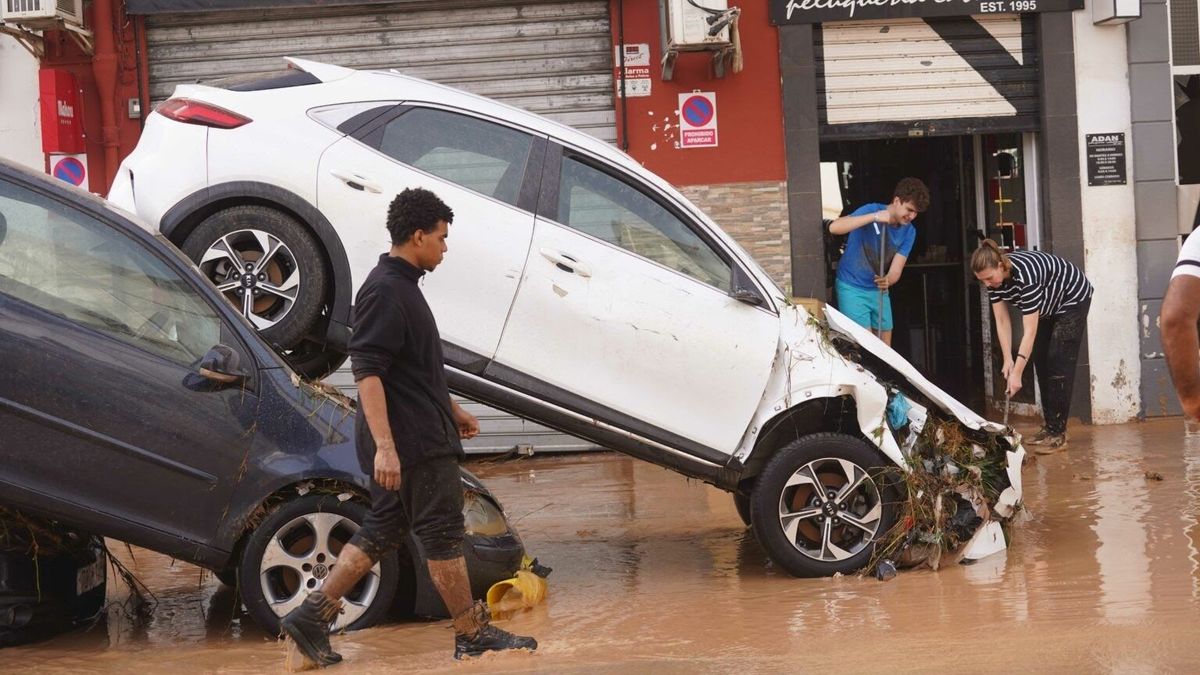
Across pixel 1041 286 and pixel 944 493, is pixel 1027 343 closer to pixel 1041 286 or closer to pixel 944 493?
pixel 1041 286

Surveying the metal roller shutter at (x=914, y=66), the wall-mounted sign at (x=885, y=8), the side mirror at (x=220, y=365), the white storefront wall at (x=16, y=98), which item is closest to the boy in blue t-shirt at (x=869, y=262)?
the metal roller shutter at (x=914, y=66)

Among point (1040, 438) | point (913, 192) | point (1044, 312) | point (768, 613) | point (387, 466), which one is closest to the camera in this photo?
point (387, 466)

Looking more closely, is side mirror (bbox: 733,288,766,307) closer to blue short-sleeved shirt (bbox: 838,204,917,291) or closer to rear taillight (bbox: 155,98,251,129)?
rear taillight (bbox: 155,98,251,129)

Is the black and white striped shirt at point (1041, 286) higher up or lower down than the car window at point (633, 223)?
lower down

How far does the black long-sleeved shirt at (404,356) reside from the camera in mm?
5230

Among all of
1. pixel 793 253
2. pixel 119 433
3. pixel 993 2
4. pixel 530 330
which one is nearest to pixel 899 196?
pixel 793 253

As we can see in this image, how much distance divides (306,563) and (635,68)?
261 inches

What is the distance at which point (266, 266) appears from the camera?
6.32 metres

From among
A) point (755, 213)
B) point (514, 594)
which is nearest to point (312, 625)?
point (514, 594)

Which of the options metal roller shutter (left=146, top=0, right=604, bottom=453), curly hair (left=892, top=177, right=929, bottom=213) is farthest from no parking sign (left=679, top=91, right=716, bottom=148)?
curly hair (left=892, top=177, right=929, bottom=213)

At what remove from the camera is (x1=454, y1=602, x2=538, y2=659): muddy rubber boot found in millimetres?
5383

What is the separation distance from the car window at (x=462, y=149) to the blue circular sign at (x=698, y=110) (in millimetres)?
5039

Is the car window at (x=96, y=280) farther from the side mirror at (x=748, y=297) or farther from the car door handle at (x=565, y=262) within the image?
the side mirror at (x=748, y=297)

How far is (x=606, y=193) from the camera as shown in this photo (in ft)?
21.9
